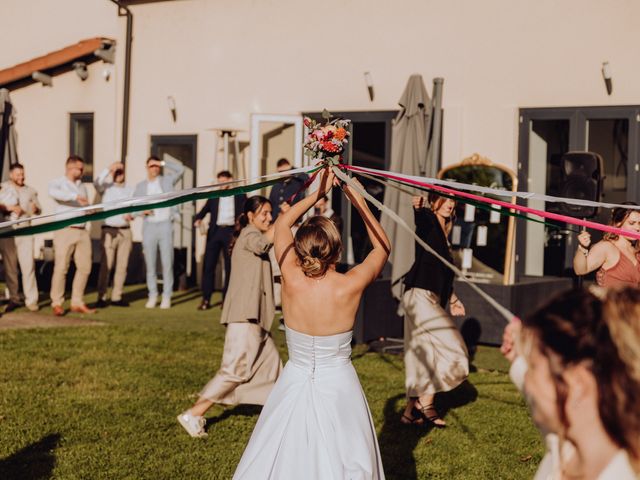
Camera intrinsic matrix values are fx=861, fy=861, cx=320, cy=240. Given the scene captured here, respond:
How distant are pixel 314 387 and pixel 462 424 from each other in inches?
120

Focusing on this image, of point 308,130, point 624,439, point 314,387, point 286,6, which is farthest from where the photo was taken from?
point 286,6

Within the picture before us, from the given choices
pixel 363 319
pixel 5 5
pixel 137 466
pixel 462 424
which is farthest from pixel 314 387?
pixel 5 5

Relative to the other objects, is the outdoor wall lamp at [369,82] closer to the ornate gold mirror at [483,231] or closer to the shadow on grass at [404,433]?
the ornate gold mirror at [483,231]

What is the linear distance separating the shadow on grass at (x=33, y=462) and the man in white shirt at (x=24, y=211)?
20.7 feet

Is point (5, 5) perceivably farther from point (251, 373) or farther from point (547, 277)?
point (251, 373)

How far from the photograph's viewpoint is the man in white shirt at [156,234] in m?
13.0

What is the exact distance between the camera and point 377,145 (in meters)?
19.3

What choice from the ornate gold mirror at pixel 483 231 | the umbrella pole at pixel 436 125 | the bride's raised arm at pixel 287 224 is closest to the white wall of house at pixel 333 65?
the ornate gold mirror at pixel 483 231

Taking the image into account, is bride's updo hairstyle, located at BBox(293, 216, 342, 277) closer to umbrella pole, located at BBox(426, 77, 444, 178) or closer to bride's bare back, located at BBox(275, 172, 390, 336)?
bride's bare back, located at BBox(275, 172, 390, 336)

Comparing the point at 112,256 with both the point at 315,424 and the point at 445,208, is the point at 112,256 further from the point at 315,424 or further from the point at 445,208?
the point at 315,424

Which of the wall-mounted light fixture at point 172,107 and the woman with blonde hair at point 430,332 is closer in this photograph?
the woman with blonde hair at point 430,332

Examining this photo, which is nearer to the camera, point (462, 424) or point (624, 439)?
point (624, 439)

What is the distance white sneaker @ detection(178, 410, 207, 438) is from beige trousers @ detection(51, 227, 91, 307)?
242 inches

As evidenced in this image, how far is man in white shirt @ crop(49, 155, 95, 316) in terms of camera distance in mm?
11945
